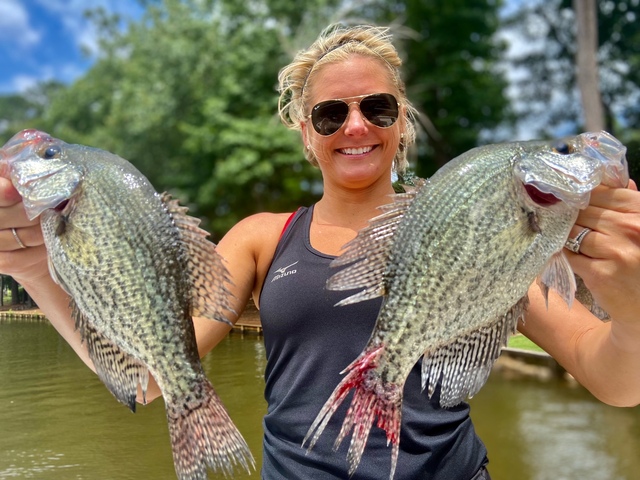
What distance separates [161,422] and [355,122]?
4322mm

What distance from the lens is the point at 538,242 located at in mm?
1485

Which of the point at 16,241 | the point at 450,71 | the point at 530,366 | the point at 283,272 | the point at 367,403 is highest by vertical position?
the point at 450,71

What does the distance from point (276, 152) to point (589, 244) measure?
13328mm

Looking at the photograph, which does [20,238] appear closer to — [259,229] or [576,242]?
[259,229]

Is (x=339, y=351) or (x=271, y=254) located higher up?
(x=271, y=254)

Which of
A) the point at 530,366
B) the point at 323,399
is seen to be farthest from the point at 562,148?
the point at 530,366

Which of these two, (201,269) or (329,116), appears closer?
(201,269)

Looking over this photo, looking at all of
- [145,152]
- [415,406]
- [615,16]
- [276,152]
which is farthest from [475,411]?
[615,16]

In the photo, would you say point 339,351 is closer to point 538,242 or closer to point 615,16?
point 538,242

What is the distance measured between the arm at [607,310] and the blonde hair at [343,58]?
874 millimetres

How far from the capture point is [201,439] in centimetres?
157

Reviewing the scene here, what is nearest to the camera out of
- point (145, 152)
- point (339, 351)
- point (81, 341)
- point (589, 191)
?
point (589, 191)

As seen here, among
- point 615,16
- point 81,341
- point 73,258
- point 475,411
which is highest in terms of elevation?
point 615,16

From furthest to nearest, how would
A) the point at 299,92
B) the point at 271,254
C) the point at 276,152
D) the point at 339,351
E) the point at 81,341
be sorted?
1. the point at 276,152
2. the point at 299,92
3. the point at 271,254
4. the point at 339,351
5. the point at 81,341
